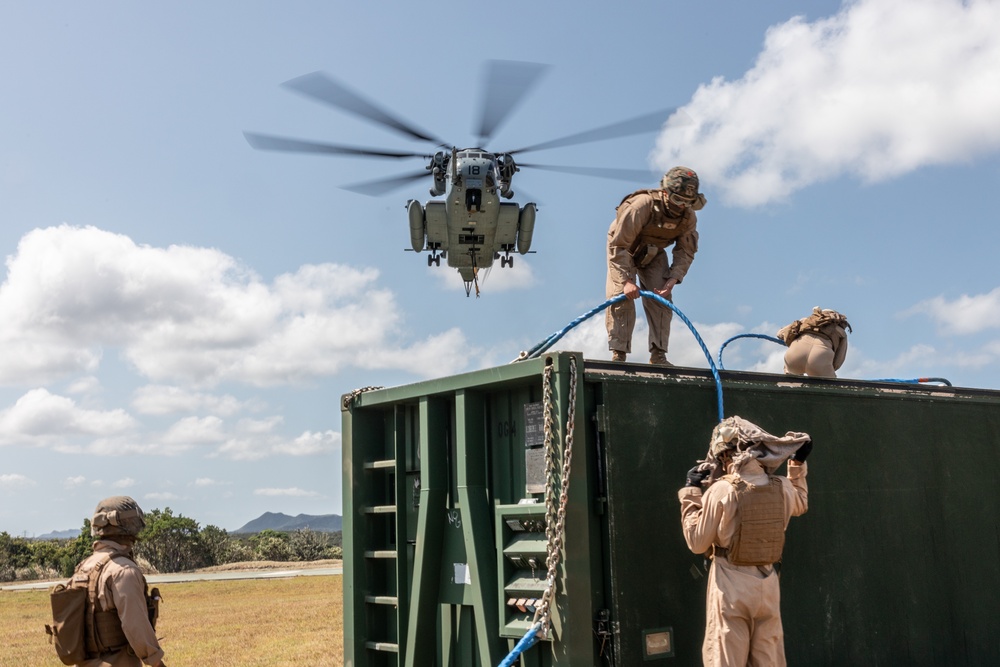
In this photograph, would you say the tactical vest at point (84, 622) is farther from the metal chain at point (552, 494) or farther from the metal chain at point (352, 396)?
the metal chain at point (552, 494)

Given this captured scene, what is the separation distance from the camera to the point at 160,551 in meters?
37.0

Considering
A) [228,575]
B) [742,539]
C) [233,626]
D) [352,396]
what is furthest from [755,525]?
[228,575]

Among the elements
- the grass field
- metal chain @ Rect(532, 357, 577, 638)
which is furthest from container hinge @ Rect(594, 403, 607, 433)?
the grass field

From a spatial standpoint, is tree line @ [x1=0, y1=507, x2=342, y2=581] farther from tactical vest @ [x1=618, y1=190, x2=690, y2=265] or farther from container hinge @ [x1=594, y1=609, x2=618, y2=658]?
container hinge @ [x1=594, y1=609, x2=618, y2=658]

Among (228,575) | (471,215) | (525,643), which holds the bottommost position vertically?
(228,575)

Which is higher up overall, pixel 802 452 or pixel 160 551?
pixel 802 452

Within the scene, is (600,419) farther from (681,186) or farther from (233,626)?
(233,626)

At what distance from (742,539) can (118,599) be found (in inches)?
121

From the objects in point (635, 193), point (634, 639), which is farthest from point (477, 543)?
point (635, 193)

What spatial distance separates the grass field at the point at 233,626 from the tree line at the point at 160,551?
11681 mm

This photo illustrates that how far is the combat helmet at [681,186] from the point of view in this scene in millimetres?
6797

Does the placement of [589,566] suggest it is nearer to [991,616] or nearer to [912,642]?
[912,642]

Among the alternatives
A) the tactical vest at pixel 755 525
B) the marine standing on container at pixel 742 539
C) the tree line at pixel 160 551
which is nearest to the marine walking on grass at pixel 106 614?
the marine standing on container at pixel 742 539

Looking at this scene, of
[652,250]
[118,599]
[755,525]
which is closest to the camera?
[755,525]
